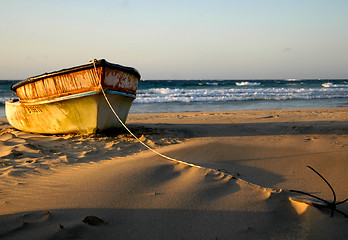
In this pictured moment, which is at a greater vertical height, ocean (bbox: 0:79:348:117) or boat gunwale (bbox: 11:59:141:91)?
boat gunwale (bbox: 11:59:141:91)

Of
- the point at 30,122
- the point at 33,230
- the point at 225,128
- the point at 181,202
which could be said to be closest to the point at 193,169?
the point at 181,202

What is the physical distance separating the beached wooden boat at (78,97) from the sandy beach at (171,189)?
703 mm

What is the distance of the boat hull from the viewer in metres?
5.44

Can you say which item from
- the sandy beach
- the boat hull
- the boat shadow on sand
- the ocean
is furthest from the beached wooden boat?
the ocean

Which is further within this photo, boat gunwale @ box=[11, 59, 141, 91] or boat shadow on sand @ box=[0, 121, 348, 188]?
boat gunwale @ box=[11, 59, 141, 91]

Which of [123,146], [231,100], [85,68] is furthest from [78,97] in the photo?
[231,100]

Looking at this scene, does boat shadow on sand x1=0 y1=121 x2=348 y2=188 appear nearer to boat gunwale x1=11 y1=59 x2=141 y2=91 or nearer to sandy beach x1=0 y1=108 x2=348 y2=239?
sandy beach x1=0 y1=108 x2=348 y2=239

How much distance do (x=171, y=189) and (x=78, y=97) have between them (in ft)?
10.9

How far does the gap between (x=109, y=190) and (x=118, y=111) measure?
11.2 ft

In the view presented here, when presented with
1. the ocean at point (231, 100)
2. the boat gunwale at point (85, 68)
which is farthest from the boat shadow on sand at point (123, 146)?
the ocean at point (231, 100)

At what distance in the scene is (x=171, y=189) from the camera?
→ 2.82 meters

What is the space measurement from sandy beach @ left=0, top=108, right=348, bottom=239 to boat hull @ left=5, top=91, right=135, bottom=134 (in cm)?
62

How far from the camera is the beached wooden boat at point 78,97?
17.2ft

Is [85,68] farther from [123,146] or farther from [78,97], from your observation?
[123,146]
